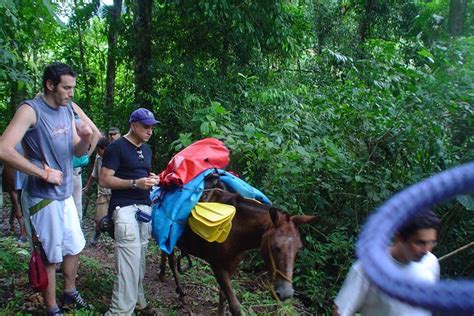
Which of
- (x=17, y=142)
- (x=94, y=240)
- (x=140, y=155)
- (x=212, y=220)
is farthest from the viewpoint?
(x=94, y=240)

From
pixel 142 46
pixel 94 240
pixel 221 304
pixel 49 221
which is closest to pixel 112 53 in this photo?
pixel 142 46

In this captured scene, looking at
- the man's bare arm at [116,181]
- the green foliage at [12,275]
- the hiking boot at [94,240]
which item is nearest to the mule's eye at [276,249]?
the man's bare arm at [116,181]

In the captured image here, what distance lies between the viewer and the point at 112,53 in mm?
12398

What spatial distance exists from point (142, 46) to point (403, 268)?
1069cm

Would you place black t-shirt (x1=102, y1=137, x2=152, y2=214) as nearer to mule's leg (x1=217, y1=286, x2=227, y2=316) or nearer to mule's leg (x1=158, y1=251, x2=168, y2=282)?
mule's leg (x1=217, y1=286, x2=227, y2=316)

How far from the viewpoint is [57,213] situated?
3.86 metres

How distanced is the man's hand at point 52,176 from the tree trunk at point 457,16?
7879 millimetres

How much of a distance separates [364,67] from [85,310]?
5.01 meters

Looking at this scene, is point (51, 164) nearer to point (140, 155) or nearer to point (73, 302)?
point (140, 155)

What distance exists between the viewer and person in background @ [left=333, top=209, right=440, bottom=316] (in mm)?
2385

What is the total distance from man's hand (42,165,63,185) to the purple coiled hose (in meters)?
2.81

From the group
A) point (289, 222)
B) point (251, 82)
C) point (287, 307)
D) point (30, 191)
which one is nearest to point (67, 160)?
point (30, 191)

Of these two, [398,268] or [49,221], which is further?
[49,221]

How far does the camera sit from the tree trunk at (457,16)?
8289mm
